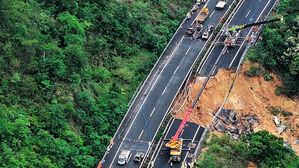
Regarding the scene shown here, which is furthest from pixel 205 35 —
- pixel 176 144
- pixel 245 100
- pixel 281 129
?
pixel 176 144

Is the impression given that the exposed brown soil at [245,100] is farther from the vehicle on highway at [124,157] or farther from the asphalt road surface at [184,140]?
the vehicle on highway at [124,157]

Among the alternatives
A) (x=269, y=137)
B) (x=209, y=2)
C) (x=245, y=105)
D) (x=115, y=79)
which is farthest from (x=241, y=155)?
(x=209, y=2)

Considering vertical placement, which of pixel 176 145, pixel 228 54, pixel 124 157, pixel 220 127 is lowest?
pixel 124 157

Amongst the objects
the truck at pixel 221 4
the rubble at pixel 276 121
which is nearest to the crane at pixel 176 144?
the rubble at pixel 276 121

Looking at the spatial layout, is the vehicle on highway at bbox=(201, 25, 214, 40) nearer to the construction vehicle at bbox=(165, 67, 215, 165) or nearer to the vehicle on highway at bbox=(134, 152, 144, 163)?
the construction vehicle at bbox=(165, 67, 215, 165)

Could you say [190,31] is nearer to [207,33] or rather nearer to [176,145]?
[207,33]

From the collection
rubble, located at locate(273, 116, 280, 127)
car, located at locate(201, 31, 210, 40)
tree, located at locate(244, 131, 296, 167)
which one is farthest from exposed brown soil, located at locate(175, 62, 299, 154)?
car, located at locate(201, 31, 210, 40)

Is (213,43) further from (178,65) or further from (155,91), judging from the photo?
(155,91)
